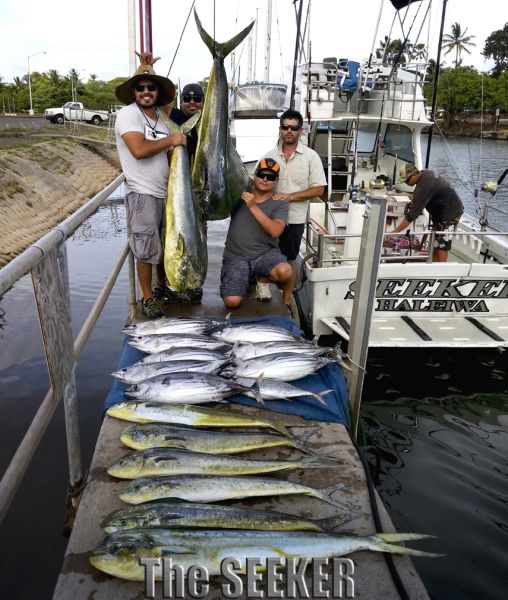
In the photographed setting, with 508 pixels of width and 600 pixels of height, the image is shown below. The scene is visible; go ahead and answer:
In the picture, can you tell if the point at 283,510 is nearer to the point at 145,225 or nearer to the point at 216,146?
the point at 145,225

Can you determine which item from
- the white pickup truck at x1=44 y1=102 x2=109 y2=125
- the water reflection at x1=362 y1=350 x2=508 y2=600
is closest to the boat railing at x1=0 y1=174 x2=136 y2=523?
the water reflection at x1=362 y1=350 x2=508 y2=600

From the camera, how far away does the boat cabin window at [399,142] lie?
9898 mm

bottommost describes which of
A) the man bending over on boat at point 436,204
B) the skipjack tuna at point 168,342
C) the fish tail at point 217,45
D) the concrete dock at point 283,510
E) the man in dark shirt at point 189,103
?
the concrete dock at point 283,510

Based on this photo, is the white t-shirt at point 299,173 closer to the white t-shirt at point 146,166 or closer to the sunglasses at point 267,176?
the sunglasses at point 267,176

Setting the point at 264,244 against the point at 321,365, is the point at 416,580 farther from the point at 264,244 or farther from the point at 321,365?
the point at 264,244

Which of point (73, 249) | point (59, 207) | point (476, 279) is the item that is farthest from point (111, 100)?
point (476, 279)

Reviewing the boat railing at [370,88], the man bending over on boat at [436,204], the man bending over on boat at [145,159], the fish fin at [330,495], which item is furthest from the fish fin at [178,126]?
the boat railing at [370,88]

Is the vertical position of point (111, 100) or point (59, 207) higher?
point (111, 100)

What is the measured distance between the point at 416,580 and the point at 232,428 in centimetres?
123

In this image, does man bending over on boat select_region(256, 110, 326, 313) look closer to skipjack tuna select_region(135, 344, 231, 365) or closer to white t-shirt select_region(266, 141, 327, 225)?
white t-shirt select_region(266, 141, 327, 225)

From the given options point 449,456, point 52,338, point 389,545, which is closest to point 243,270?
point 52,338

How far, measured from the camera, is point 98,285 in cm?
1008

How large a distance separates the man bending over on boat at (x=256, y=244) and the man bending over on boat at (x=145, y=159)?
2.50ft

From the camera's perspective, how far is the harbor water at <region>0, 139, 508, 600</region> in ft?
12.0
